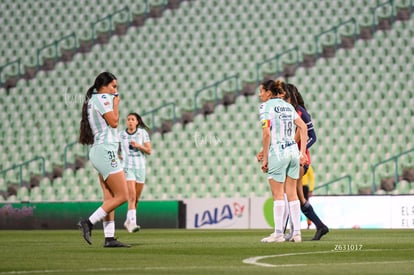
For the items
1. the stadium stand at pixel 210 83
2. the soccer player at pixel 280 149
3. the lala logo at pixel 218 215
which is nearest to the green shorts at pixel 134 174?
the soccer player at pixel 280 149

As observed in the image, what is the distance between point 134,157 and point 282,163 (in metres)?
5.24

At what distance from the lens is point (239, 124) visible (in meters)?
25.7

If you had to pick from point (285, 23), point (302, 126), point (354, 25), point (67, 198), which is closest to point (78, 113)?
point (67, 198)

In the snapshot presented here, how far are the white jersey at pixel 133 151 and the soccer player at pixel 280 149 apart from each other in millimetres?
4855

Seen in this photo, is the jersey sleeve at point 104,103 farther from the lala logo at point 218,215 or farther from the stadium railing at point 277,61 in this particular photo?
the stadium railing at point 277,61

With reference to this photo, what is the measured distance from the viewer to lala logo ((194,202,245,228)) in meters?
22.1

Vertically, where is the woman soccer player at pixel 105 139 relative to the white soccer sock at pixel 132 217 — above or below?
→ above

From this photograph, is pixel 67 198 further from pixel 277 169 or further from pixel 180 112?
pixel 277 169

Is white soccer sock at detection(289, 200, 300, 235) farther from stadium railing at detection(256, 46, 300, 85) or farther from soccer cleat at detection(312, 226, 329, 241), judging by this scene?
stadium railing at detection(256, 46, 300, 85)

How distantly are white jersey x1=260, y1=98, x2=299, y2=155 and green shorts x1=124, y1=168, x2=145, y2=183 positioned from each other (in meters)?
4.90

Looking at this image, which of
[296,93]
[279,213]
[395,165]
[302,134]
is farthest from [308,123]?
[395,165]

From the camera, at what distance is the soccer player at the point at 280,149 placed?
11633 millimetres

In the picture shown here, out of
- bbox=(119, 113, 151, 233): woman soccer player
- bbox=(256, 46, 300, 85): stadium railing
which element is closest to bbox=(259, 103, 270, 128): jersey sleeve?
bbox=(119, 113, 151, 233): woman soccer player

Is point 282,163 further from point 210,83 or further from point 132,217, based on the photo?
point 210,83
